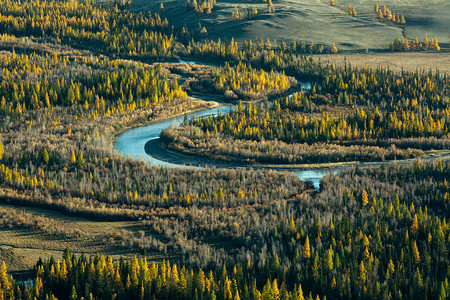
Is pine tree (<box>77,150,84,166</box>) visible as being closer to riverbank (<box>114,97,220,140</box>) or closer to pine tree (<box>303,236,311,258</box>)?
riverbank (<box>114,97,220,140</box>)

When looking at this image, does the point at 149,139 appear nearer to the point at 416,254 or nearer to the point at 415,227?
the point at 415,227

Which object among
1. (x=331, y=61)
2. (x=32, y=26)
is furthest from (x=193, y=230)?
(x=32, y=26)

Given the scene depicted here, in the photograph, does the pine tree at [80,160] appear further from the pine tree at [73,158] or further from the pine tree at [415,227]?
the pine tree at [415,227]

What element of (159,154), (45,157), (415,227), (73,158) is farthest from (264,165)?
(415,227)

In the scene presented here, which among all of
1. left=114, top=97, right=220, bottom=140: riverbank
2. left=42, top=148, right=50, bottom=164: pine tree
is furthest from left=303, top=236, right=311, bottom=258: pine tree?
left=114, top=97, right=220, bottom=140: riverbank

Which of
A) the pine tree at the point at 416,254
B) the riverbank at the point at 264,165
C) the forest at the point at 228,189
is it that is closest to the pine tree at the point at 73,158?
the forest at the point at 228,189
